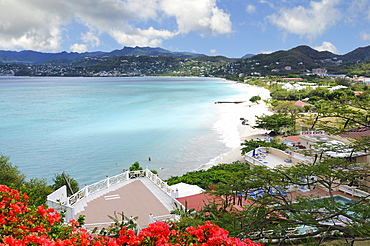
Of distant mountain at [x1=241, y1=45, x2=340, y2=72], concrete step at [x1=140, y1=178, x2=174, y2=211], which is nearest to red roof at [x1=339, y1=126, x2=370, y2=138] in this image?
concrete step at [x1=140, y1=178, x2=174, y2=211]

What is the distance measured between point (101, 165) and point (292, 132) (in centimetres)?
1822

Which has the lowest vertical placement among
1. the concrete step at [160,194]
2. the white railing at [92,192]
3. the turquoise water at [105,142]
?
the turquoise water at [105,142]

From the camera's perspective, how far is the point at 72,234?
10.3 feet

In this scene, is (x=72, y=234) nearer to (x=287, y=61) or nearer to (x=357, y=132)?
(x=357, y=132)

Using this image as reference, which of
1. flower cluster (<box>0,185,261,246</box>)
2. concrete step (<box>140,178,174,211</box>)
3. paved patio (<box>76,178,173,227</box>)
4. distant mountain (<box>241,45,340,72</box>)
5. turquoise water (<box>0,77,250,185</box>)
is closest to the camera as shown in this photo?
flower cluster (<box>0,185,261,246</box>)

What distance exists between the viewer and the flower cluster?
8.72 ft

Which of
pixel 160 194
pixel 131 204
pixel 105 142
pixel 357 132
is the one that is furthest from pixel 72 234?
pixel 105 142

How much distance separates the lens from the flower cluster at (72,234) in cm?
266

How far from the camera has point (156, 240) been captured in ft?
9.46

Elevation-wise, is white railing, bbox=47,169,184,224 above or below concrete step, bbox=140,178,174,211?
above

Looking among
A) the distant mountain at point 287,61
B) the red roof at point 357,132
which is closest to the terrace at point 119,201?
the red roof at point 357,132

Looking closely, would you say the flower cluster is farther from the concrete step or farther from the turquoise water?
the turquoise water

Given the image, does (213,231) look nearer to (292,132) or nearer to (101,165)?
(101,165)

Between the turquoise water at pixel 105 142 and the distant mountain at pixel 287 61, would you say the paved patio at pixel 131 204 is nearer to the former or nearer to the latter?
the turquoise water at pixel 105 142
